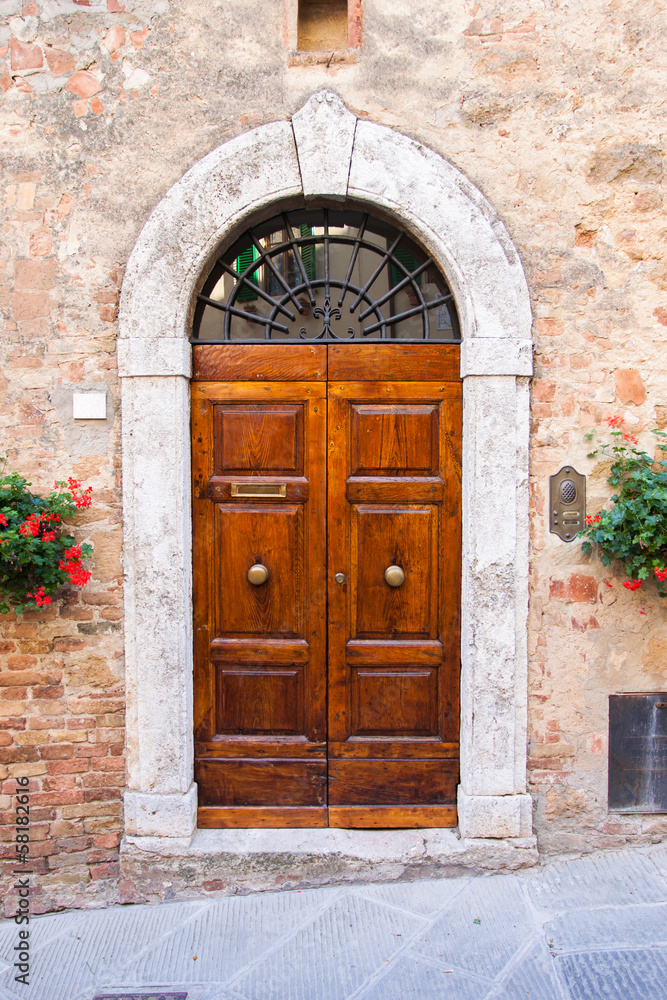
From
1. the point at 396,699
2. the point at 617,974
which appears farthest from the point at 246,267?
the point at 617,974

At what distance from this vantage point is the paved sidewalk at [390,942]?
240cm

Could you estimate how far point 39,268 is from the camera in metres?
3.00

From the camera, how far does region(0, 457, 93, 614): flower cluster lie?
2674 mm

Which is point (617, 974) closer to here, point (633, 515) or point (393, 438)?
point (633, 515)

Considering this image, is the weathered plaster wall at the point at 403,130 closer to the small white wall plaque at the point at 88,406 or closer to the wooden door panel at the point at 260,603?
the small white wall plaque at the point at 88,406

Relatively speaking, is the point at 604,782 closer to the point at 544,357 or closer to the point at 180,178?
the point at 544,357

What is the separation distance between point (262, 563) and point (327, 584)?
1.17 ft

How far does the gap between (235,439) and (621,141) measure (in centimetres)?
242

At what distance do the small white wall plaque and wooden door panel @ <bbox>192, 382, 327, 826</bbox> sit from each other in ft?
1.52

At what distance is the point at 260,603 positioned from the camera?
3.12m

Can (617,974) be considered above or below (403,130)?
below

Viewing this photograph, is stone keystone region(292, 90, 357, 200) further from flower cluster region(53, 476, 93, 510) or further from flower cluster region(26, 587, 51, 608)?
flower cluster region(26, 587, 51, 608)

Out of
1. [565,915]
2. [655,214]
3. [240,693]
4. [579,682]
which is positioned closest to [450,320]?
[655,214]

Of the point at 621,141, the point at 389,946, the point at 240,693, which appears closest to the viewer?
the point at 389,946
